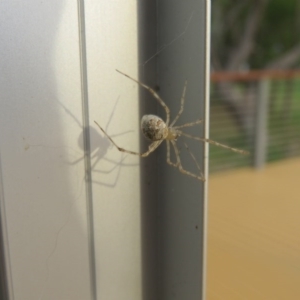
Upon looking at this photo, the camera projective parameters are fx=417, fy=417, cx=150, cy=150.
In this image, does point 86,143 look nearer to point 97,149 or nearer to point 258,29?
point 97,149

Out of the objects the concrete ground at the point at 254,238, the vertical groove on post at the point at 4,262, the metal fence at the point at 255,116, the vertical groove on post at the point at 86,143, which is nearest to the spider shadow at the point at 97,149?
the vertical groove on post at the point at 86,143

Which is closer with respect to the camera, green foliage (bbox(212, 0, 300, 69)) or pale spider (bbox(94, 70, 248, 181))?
pale spider (bbox(94, 70, 248, 181))

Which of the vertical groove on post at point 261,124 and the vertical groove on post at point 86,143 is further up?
Result: the vertical groove on post at point 86,143

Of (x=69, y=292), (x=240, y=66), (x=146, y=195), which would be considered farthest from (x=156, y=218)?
(x=240, y=66)

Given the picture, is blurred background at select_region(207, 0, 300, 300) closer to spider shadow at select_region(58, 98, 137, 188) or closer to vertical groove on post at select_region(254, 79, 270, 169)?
vertical groove on post at select_region(254, 79, 270, 169)

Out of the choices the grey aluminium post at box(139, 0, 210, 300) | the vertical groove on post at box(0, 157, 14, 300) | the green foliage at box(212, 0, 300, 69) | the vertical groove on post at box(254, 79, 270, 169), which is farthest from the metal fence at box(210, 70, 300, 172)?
the vertical groove on post at box(0, 157, 14, 300)

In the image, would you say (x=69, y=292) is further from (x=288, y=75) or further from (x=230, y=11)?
(x=230, y=11)

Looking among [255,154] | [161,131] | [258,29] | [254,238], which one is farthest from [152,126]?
[258,29]

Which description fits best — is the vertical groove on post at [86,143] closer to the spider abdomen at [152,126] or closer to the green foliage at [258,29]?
the spider abdomen at [152,126]
